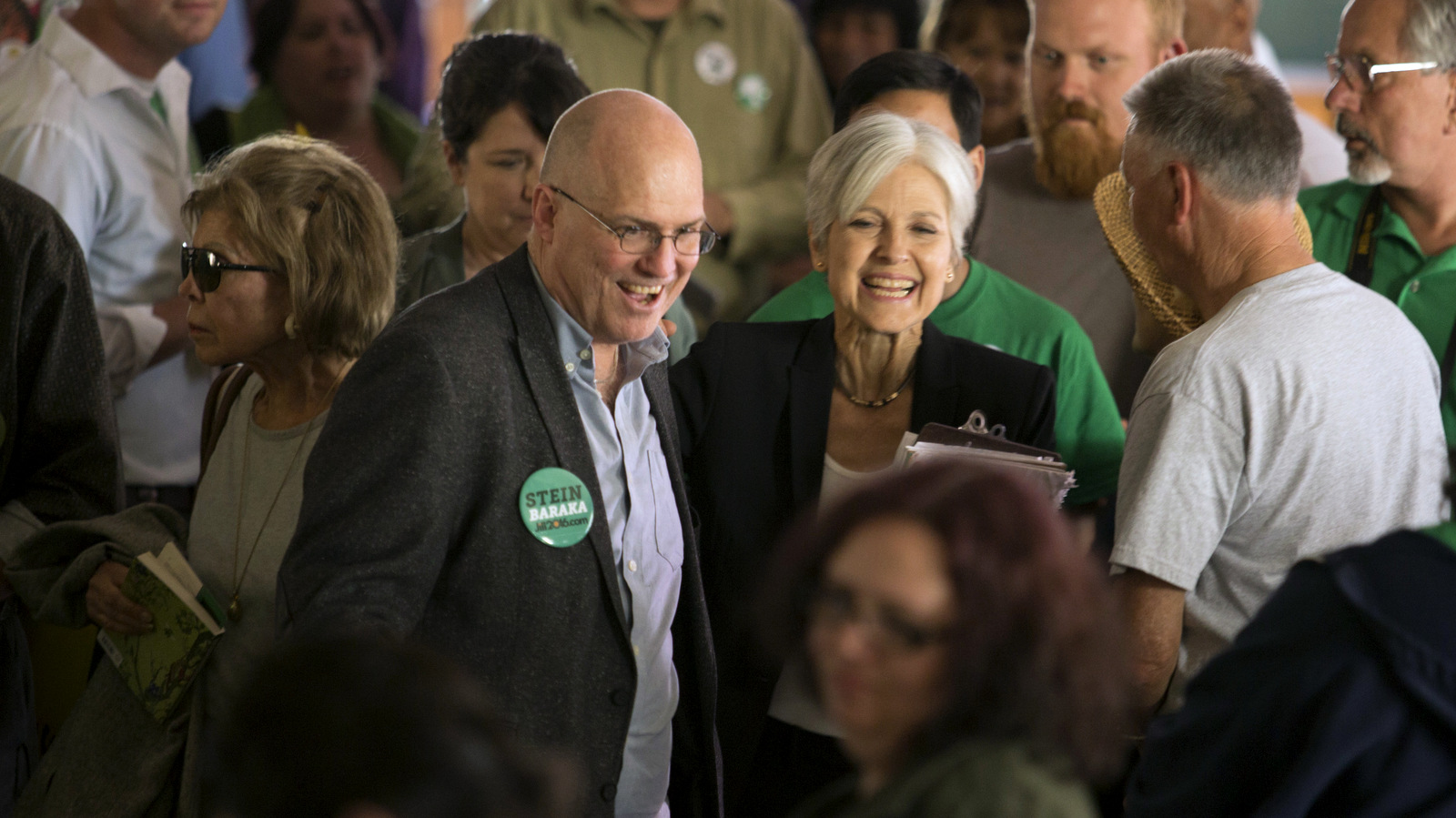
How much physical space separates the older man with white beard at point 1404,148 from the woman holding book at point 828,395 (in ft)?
3.67

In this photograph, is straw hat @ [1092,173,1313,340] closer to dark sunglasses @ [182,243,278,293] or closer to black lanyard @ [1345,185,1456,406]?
black lanyard @ [1345,185,1456,406]

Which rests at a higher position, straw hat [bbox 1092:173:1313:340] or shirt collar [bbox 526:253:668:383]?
shirt collar [bbox 526:253:668:383]

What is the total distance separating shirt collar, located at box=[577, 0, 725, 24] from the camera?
168 inches

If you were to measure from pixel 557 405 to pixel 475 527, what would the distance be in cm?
25

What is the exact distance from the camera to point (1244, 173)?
2.40 meters

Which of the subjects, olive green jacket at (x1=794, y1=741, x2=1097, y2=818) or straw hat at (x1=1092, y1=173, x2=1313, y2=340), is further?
straw hat at (x1=1092, y1=173, x2=1313, y2=340)

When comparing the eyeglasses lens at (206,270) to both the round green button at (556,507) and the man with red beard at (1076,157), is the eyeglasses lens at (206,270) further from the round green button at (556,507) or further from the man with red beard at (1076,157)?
the man with red beard at (1076,157)

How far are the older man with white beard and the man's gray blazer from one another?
2132 mm

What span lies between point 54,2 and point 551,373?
2960 millimetres

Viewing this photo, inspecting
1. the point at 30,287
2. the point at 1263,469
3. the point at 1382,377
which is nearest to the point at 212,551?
the point at 30,287

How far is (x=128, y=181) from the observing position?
11.7 ft

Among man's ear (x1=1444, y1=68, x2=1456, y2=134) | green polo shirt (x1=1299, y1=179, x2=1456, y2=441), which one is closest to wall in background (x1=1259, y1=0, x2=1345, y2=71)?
green polo shirt (x1=1299, y1=179, x2=1456, y2=441)

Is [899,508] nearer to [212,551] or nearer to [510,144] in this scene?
[212,551]

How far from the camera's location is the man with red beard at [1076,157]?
144 inches
